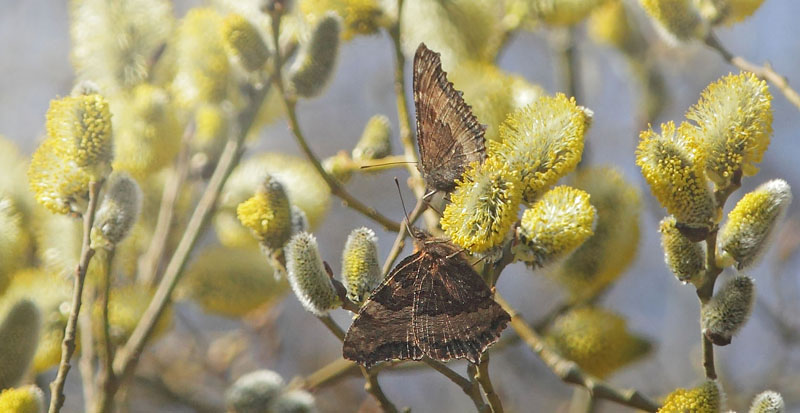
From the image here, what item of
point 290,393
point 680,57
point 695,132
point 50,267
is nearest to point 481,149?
point 695,132

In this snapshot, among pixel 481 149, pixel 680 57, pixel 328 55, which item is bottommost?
pixel 481 149

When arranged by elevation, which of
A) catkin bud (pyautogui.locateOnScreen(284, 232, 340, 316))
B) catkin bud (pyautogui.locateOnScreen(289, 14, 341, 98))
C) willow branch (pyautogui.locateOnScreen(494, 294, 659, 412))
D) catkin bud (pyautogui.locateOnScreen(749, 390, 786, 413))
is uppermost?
catkin bud (pyautogui.locateOnScreen(289, 14, 341, 98))

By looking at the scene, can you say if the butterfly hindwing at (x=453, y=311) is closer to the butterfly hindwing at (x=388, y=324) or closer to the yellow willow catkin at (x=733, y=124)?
the butterfly hindwing at (x=388, y=324)

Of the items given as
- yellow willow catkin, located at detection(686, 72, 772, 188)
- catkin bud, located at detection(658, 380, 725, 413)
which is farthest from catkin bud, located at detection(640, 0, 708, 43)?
catkin bud, located at detection(658, 380, 725, 413)

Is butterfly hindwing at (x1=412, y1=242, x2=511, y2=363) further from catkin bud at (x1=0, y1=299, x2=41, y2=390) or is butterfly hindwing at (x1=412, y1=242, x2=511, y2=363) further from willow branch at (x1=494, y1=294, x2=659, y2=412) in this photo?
catkin bud at (x1=0, y1=299, x2=41, y2=390)

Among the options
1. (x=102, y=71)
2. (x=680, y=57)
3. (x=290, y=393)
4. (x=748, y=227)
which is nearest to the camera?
(x=748, y=227)

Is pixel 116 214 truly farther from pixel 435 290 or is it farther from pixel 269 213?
pixel 435 290

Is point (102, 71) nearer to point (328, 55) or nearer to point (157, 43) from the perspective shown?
point (157, 43)
